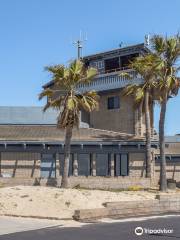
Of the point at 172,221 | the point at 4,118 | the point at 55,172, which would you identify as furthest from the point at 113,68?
the point at 172,221

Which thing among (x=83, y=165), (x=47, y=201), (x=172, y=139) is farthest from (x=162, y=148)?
(x=172, y=139)

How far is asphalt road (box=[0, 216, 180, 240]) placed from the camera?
17545 mm

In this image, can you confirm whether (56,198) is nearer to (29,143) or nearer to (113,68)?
(29,143)

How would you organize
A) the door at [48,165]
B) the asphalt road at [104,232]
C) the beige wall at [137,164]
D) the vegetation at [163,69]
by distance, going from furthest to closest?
the beige wall at [137,164]
the door at [48,165]
the vegetation at [163,69]
the asphalt road at [104,232]

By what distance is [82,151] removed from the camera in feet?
140

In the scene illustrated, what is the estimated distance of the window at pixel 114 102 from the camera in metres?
52.9

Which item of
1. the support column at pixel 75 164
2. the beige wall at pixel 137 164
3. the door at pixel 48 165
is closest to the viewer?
the door at pixel 48 165

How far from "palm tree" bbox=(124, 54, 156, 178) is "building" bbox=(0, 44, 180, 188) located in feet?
6.10

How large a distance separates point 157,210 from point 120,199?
126 inches

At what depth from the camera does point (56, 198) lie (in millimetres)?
26234

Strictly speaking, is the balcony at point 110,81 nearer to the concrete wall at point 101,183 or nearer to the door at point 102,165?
the door at point 102,165

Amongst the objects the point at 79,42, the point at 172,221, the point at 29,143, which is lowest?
the point at 172,221
